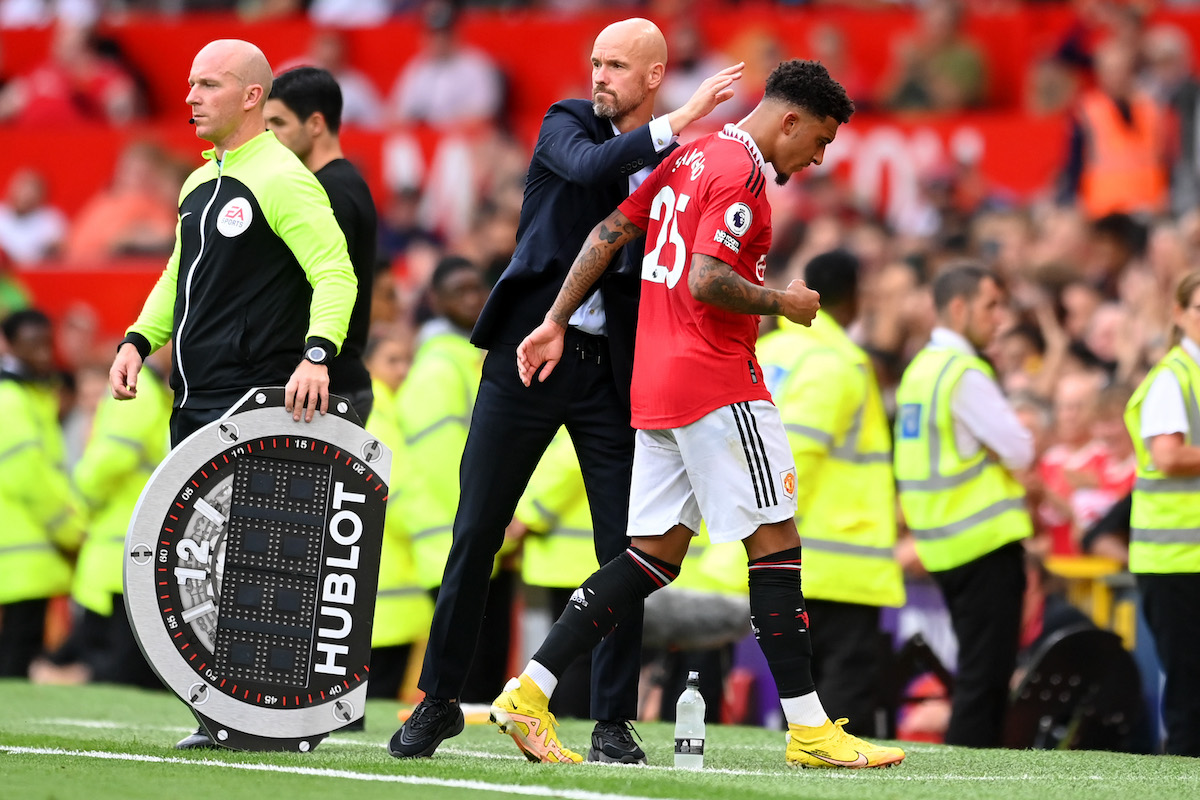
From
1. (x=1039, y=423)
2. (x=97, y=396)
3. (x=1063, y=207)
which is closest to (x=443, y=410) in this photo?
(x=1039, y=423)

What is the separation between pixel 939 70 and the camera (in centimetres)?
1527

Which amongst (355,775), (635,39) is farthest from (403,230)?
(355,775)

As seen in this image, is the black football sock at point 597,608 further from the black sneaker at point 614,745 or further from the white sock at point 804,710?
the white sock at point 804,710

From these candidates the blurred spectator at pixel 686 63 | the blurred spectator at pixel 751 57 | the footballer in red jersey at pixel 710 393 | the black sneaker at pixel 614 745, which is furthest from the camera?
the blurred spectator at pixel 686 63

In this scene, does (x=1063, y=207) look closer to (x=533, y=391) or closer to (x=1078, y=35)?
(x=1078, y=35)

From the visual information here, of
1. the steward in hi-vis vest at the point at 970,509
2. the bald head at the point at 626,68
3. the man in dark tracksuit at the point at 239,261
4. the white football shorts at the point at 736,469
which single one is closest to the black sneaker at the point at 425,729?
the man in dark tracksuit at the point at 239,261

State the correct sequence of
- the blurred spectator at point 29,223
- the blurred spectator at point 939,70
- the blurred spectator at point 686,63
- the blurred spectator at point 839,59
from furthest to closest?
1. the blurred spectator at point 29,223
2. the blurred spectator at point 686,63
3. the blurred spectator at point 839,59
4. the blurred spectator at point 939,70

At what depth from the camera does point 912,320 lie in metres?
11.2

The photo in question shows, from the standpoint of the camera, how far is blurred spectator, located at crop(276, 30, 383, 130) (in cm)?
1766

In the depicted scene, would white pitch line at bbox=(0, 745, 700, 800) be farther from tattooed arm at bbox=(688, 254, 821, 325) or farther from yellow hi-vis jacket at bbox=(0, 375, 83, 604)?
yellow hi-vis jacket at bbox=(0, 375, 83, 604)

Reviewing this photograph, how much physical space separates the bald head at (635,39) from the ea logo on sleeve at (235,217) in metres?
1.29

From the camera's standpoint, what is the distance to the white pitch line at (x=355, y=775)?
501 cm

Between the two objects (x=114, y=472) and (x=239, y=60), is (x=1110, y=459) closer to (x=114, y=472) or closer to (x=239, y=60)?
(x=114, y=472)

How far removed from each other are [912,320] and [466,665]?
5.80 metres
